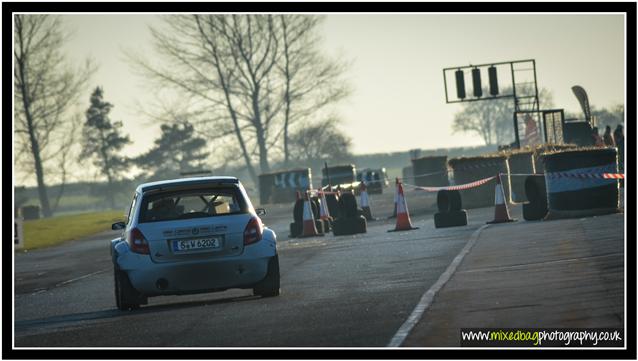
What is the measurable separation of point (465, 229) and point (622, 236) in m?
6.94

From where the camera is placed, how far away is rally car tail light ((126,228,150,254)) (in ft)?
45.9

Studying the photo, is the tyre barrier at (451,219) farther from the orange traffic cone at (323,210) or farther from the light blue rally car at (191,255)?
the light blue rally car at (191,255)

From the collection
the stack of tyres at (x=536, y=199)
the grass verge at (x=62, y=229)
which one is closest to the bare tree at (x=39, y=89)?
the grass verge at (x=62, y=229)

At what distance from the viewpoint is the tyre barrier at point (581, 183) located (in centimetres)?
2244

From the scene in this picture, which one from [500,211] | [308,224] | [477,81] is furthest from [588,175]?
[477,81]

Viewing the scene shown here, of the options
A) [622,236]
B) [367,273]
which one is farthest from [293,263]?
[622,236]

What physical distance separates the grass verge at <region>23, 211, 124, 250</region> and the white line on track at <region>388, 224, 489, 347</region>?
21.5 metres

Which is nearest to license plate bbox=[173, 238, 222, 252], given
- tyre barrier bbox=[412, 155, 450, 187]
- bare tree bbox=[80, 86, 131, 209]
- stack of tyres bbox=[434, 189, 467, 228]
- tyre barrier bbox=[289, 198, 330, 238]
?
stack of tyres bbox=[434, 189, 467, 228]

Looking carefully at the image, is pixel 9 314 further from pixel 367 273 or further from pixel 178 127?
pixel 178 127

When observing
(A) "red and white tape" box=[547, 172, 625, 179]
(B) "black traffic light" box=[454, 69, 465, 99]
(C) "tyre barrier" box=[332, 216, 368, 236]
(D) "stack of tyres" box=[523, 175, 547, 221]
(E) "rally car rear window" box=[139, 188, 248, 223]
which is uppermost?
(B) "black traffic light" box=[454, 69, 465, 99]

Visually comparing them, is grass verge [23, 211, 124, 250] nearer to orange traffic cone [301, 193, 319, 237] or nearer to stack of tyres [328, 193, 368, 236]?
orange traffic cone [301, 193, 319, 237]

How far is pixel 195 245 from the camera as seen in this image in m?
13.9

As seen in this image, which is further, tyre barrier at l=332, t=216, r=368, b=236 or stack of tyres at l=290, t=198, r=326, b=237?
stack of tyres at l=290, t=198, r=326, b=237

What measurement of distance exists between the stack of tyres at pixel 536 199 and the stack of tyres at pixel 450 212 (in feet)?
5.19
